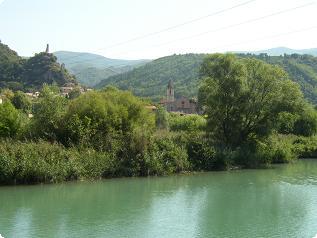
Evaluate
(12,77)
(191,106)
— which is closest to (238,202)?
(191,106)

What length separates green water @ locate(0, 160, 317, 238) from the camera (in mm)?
15852

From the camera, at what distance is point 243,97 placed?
113 ft

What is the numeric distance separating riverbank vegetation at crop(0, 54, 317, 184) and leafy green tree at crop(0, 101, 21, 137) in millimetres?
54

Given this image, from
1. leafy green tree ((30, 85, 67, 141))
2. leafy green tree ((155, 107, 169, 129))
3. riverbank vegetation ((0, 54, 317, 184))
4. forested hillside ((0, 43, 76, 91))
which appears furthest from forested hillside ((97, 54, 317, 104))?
leafy green tree ((30, 85, 67, 141))

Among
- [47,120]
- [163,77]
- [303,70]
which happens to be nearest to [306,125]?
[47,120]

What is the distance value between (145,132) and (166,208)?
9.77m

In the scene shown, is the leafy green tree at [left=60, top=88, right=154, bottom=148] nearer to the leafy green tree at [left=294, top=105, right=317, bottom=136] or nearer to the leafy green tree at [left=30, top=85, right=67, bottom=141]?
the leafy green tree at [left=30, top=85, right=67, bottom=141]

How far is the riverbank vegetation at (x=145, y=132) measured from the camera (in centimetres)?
2570

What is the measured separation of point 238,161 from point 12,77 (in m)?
82.5

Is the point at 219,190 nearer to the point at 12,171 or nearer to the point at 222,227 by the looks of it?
the point at 222,227

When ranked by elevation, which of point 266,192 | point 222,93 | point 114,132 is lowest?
point 266,192

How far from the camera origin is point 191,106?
3730 inches

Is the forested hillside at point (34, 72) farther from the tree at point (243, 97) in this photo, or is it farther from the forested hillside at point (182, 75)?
Answer: the tree at point (243, 97)

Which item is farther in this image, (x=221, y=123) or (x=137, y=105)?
(x=221, y=123)
